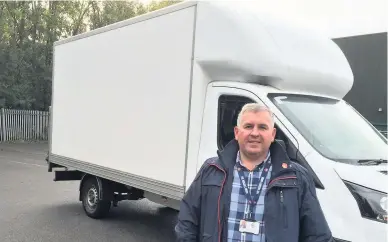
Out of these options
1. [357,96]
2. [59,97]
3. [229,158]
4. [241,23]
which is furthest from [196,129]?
[357,96]

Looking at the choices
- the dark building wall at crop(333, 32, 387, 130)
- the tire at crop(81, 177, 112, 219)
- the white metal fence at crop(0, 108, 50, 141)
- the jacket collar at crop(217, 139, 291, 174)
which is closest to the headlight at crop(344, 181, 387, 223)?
the jacket collar at crop(217, 139, 291, 174)

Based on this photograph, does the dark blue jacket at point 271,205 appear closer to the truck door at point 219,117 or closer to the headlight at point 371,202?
the headlight at point 371,202

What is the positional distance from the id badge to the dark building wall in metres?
18.6

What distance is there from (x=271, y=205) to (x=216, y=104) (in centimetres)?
264

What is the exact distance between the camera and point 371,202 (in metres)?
3.69

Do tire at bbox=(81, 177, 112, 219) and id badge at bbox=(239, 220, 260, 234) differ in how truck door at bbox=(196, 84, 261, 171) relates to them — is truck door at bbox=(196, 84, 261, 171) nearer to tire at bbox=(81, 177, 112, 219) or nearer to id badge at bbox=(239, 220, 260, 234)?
id badge at bbox=(239, 220, 260, 234)

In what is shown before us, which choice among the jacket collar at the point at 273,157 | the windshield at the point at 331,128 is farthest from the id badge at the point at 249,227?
the windshield at the point at 331,128

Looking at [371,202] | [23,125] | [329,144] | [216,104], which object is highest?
[216,104]

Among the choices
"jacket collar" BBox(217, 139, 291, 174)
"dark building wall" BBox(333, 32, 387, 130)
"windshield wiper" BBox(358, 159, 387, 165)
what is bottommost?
"windshield wiper" BBox(358, 159, 387, 165)

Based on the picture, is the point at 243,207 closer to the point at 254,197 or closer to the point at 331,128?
the point at 254,197

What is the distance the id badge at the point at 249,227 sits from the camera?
245cm

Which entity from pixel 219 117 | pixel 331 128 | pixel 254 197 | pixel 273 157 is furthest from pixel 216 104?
pixel 254 197

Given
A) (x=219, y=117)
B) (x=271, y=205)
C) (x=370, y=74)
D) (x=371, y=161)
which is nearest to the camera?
(x=271, y=205)

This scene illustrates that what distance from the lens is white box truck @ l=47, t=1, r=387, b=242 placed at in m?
3.96
